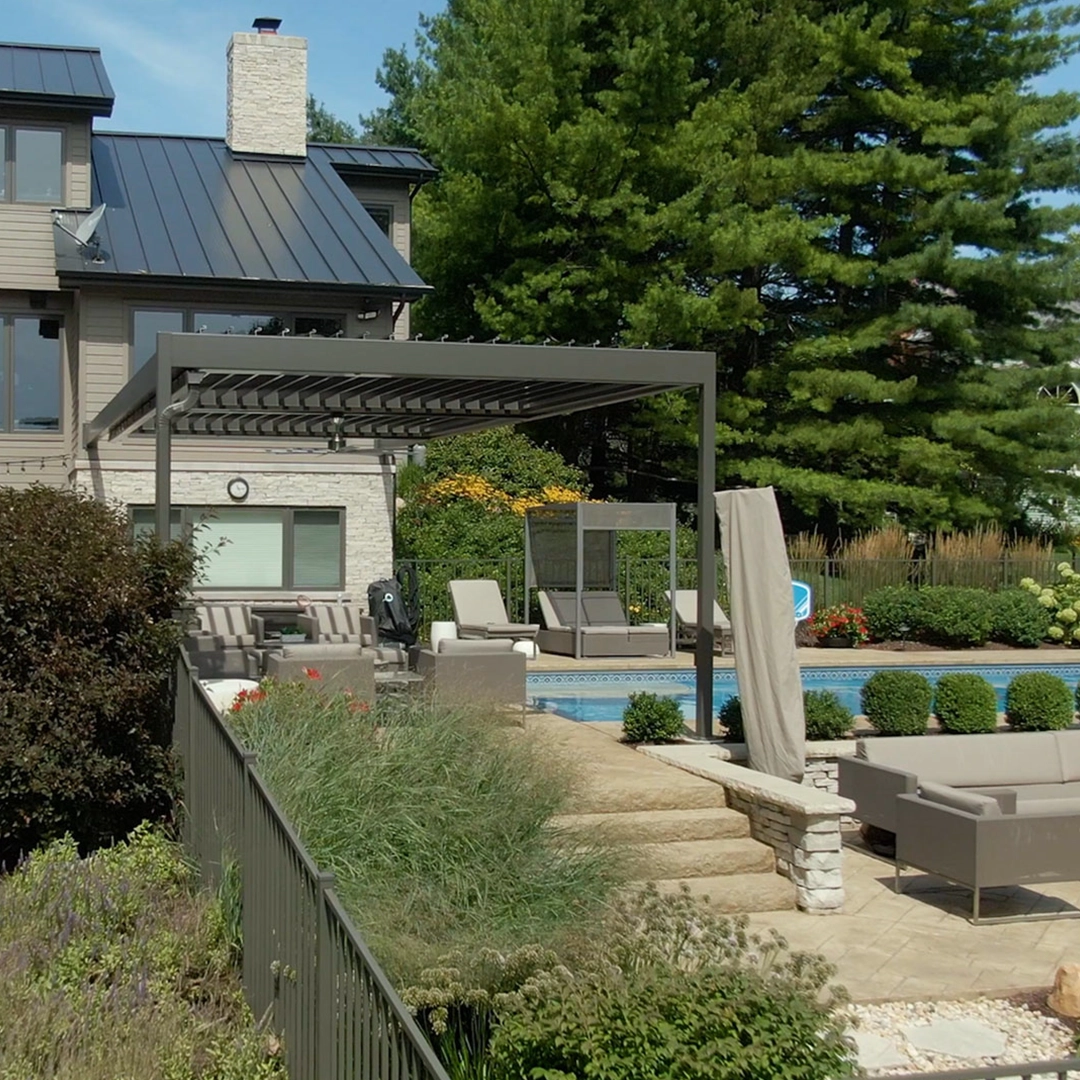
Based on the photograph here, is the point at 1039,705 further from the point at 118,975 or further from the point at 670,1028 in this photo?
the point at 670,1028

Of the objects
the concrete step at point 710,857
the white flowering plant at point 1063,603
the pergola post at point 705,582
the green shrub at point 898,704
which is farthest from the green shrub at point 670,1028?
the white flowering plant at point 1063,603

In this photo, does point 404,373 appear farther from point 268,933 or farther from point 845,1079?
point 845,1079

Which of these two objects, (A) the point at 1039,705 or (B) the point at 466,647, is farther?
(A) the point at 1039,705

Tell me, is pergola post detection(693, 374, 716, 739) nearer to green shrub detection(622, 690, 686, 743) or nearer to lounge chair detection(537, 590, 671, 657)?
green shrub detection(622, 690, 686, 743)

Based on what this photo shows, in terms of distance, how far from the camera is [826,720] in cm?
1141

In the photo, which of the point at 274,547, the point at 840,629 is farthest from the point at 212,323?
the point at 840,629

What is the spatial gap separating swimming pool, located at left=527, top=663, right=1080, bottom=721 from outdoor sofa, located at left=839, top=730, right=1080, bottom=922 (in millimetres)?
6455

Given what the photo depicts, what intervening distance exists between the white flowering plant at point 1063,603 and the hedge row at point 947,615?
479 mm

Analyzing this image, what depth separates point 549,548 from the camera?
22.6 metres

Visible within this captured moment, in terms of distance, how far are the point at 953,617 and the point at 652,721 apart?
1312 cm

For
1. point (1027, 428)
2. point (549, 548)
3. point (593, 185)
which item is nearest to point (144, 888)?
point (549, 548)

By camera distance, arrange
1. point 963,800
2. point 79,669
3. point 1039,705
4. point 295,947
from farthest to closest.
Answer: point 1039,705
point 963,800
point 79,669
point 295,947

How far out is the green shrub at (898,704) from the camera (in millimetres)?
12062

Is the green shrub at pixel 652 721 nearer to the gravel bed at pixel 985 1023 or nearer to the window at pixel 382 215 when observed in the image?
the gravel bed at pixel 985 1023
